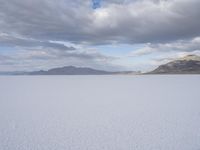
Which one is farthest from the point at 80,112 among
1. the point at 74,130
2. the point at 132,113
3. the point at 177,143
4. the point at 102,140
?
the point at 177,143

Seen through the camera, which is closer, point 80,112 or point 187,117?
point 187,117

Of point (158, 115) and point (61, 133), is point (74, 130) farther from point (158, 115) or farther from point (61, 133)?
point (158, 115)

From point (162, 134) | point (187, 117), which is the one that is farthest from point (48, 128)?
point (187, 117)

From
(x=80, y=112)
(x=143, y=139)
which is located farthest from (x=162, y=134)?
(x=80, y=112)

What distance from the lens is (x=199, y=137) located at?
9625 mm

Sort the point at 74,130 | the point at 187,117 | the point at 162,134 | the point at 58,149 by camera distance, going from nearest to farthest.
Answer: the point at 58,149 < the point at 162,134 < the point at 74,130 < the point at 187,117

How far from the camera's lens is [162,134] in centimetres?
1022

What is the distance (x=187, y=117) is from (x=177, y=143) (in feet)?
16.3

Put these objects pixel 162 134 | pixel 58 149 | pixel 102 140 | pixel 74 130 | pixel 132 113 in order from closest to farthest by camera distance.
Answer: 1. pixel 58 149
2. pixel 102 140
3. pixel 162 134
4. pixel 74 130
5. pixel 132 113

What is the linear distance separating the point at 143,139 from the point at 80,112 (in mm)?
6484

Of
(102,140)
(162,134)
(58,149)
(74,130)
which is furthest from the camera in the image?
(74,130)

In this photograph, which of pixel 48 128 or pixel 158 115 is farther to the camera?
pixel 158 115

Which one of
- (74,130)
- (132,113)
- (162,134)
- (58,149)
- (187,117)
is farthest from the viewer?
(132,113)

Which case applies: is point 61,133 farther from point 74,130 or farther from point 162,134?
point 162,134
